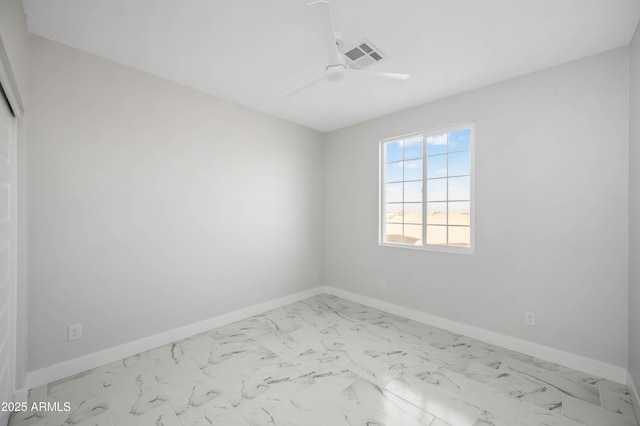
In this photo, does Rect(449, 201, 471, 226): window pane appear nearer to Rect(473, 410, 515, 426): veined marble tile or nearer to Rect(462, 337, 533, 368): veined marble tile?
Rect(462, 337, 533, 368): veined marble tile

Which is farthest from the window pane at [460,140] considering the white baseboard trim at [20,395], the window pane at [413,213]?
the white baseboard trim at [20,395]

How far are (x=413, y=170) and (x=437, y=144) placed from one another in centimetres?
43

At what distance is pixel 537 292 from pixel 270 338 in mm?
2689

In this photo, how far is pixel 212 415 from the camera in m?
1.90

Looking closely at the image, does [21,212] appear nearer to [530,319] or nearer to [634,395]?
[530,319]

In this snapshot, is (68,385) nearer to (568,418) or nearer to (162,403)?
(162,403)

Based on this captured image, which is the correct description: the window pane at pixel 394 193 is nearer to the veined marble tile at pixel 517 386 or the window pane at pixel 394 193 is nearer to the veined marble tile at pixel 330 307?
the veined marble tile at pixel 330 307

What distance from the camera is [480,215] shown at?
3.04 m

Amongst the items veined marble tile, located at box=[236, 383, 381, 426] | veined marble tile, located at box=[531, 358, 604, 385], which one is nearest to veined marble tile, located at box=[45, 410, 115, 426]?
veined marble tile, located at box=[236, 383, 381, 426]

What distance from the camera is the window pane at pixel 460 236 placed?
318cm

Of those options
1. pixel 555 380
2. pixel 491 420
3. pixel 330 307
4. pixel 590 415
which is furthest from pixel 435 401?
pixel 330 307

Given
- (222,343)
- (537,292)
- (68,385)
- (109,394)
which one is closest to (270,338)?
(222,343)

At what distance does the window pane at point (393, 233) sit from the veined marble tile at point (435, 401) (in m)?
1.85

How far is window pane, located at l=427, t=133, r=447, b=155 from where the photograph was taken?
11.1 feet
